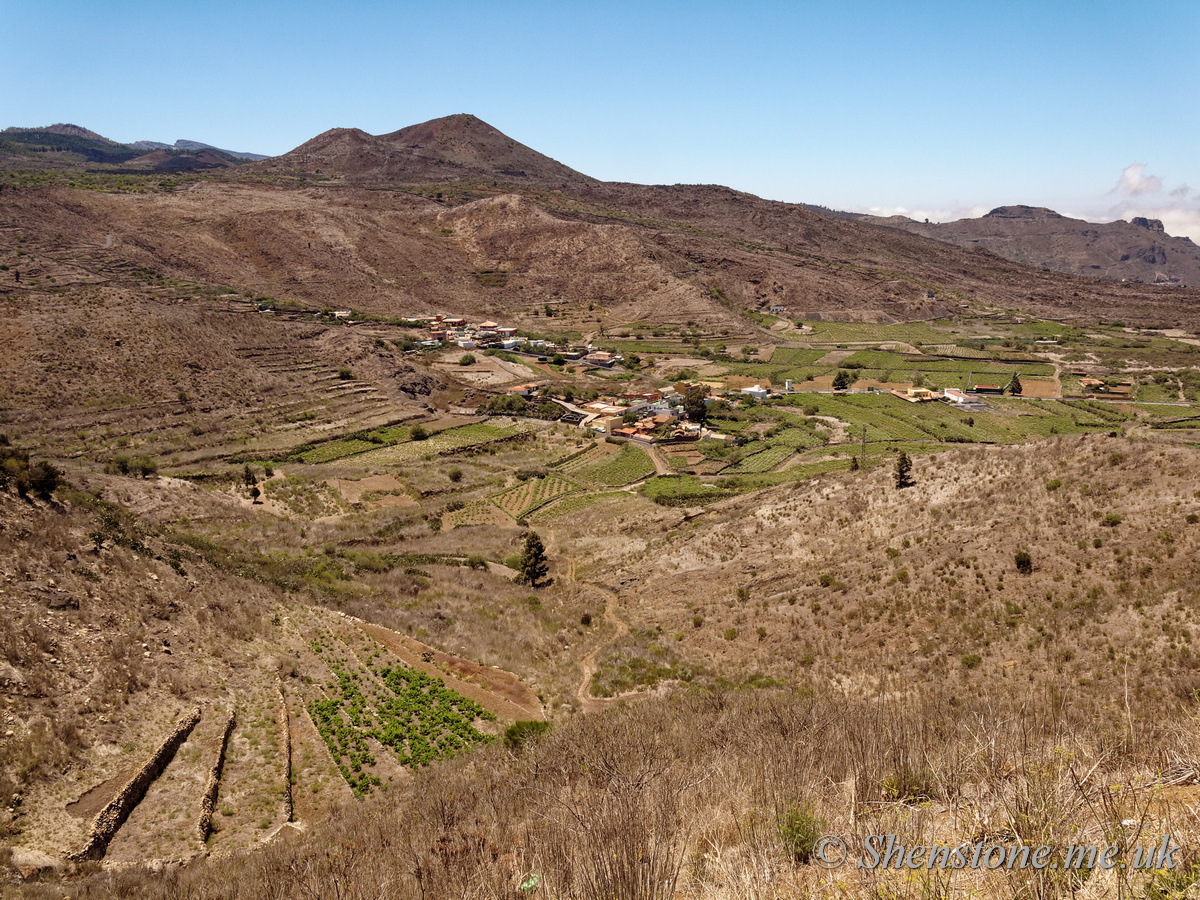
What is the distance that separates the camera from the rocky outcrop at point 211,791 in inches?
499

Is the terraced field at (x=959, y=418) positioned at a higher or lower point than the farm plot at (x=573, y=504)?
higher

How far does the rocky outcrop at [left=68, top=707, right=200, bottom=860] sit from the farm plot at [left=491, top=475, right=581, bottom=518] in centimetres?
2938

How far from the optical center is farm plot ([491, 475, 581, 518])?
4562cm

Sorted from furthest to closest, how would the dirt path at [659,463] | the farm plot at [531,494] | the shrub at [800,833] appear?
the dirt path at [659,463]
the farm plot at [531,494]
the shrub at [800,833]

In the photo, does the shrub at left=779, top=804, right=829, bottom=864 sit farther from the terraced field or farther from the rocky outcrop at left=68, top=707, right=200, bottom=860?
the terraced field

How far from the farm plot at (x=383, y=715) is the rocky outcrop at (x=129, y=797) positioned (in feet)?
10.8

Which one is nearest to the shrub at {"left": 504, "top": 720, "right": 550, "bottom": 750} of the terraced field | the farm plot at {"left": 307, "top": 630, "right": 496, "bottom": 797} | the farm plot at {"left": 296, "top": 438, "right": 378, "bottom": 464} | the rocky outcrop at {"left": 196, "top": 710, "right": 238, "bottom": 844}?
the farm plot at {"left": 307, "top": 630, "right": 496, "bottom": 797}

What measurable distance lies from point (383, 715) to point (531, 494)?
30.8m

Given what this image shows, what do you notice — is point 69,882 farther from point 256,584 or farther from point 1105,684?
point 1105,684

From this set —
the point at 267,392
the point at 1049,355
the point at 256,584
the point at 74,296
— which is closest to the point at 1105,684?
the point at 256,584

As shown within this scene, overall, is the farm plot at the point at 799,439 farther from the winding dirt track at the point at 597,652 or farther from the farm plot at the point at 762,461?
the winding dirt track at the point at 597,652

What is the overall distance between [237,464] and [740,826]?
51.0 m

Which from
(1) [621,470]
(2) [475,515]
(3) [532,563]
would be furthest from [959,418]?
(3) [532,563]

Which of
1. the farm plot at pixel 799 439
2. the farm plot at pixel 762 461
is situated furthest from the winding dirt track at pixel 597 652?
the farm plot at pixel 799 439
